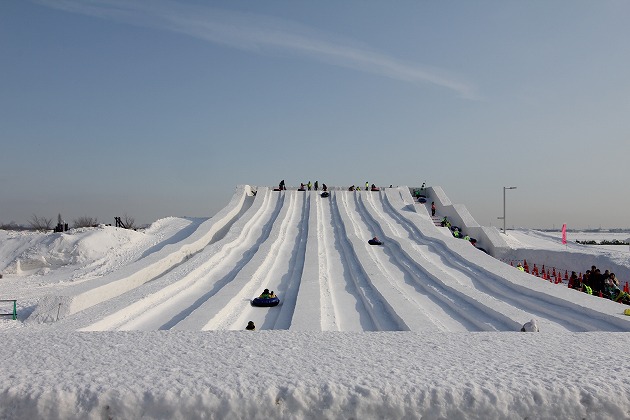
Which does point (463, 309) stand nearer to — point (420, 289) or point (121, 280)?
point (420, 289)

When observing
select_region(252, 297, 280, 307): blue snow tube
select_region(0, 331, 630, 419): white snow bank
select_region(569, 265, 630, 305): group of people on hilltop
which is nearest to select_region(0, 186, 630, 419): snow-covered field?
select_region(0, 331, 630, 419): white snow bank

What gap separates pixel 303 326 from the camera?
8.50 meters

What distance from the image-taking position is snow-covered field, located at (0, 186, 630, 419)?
2.55 meters

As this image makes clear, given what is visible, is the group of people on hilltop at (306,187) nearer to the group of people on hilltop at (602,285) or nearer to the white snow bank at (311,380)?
the group of people on hilltop at (602,285)

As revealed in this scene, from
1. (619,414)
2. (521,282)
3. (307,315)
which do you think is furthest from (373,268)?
(619,414)

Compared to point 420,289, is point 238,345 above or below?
above

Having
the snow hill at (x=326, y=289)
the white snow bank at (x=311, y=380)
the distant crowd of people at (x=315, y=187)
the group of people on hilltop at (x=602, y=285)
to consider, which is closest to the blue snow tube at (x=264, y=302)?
the snow hill at (x=326, y=289)

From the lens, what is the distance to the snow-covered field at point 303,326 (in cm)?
255

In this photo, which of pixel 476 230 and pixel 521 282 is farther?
pixel 476 230

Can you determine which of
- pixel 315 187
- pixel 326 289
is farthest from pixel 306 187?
pixel 326 289

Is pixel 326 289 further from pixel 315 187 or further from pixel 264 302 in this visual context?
pixel 315 187

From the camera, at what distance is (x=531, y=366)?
3.04 meters

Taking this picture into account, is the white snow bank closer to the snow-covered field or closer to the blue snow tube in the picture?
the snow-covered field

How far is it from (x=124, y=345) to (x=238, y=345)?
0.77 meters
